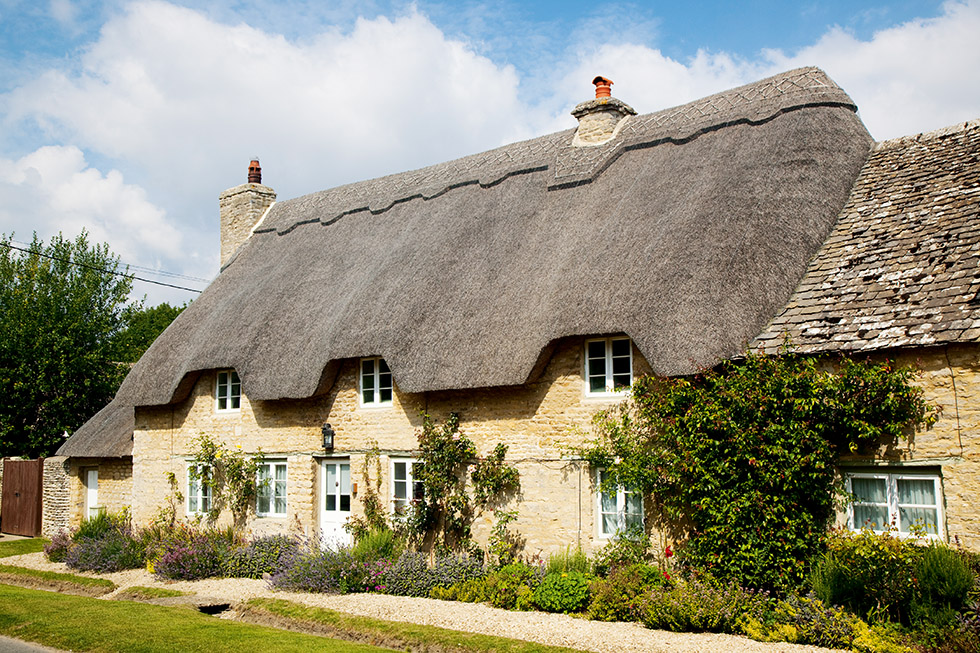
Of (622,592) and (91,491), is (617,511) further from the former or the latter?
(91,491)

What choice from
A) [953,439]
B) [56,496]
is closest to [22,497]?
[56,496]

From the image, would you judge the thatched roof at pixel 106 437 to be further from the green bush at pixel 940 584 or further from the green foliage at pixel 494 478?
the green bush at pixel 940 584

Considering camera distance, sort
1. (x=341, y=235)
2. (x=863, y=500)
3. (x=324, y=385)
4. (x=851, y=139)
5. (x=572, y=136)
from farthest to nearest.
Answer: (x=341, y=235) < (x=572, y=136) < (x=324, y=385) < (x=851, y=139) < (x=863, y=500)

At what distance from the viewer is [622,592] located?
10.6 meters

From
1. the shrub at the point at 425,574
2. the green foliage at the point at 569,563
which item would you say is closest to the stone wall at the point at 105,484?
the shrub at the point at 425,574

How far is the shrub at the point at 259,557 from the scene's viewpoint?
14.8m

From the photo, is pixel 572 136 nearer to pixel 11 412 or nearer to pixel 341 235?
pixel 341 235

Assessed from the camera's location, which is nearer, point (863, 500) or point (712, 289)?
point (863, 500)

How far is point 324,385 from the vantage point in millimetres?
15344

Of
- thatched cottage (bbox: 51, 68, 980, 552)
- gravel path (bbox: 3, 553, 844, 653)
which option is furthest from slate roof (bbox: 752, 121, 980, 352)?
gravel path (bbox: 3, 553, 844, 653)

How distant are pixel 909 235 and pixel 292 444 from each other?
11.0 meters

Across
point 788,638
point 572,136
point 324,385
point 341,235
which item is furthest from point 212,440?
point 788,638

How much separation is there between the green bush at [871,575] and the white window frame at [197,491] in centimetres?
1245

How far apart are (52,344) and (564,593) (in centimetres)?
2018
